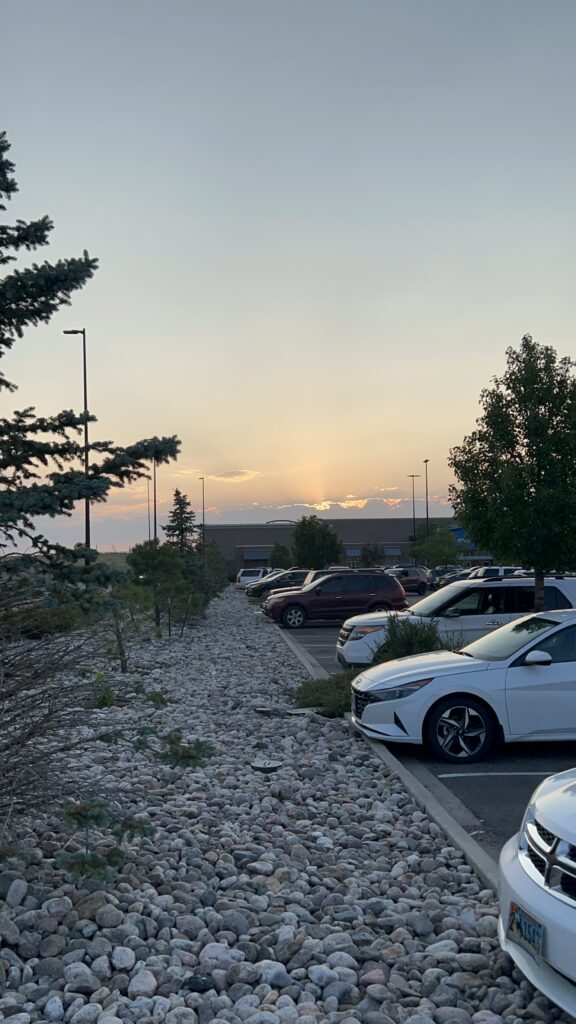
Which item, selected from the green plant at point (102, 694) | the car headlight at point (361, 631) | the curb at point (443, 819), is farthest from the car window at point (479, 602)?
Result: the green plant at point (102, 694)

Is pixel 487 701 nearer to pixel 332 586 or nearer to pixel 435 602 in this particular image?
pixel 435 602

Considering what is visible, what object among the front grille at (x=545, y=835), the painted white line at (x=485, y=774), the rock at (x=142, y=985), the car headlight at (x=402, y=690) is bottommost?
the painted white line at (x=485, y=774)

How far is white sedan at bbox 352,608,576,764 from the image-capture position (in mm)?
8141

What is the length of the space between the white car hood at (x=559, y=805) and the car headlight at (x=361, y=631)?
9.68 metres

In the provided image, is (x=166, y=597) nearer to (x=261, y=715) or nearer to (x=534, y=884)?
(x=261, y=715)

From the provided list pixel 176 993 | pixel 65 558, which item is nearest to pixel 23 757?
pixel 65 558

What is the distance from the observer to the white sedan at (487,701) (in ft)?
26.7

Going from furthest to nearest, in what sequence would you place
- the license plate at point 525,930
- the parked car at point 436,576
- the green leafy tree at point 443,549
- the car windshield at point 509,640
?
the green leafy tree at point 443,549 → the parked car at point 436,576 → the car windshield at point 509,640 → the license plate at point 525,930

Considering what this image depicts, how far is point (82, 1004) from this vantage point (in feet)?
12.4

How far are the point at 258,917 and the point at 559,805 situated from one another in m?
1.77

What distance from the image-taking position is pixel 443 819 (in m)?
6.27

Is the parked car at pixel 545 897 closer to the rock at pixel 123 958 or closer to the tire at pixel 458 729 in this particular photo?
the rock at pixel 123 958

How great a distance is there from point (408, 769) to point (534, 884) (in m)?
4.42

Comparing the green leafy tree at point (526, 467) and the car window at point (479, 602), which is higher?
the green leafy tree at point (526, 467)
